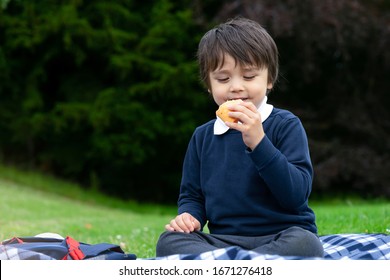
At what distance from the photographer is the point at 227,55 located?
3.32 m

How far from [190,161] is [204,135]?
0.17 meters

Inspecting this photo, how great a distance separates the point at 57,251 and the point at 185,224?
2.20 ft

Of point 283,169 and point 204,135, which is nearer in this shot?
point 283,169

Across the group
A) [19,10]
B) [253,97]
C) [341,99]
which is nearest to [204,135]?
[253,97]

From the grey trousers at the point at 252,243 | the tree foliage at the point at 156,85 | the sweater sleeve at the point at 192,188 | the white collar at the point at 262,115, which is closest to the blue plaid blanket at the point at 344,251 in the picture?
the grey trousers at the point at 252,243

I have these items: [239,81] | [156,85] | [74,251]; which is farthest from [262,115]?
[156,85]

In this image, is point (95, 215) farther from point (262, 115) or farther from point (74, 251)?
point (262, 115)

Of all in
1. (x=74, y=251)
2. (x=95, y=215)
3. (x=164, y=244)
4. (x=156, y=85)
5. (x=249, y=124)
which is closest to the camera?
(x=249, y=124)

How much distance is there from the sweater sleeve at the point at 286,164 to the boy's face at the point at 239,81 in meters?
0.23

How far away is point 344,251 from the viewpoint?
11.9ft

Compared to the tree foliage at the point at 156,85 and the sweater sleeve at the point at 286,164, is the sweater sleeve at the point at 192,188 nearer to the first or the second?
the sweater sleeve at the point at 286,164

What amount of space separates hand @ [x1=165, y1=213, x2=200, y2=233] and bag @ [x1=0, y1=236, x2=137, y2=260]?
322 millimetres
